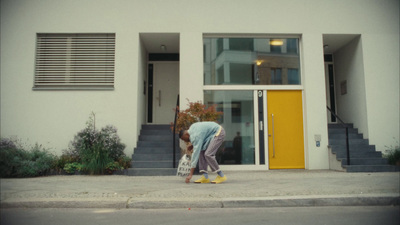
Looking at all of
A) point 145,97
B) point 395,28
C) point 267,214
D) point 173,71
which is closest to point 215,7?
point 173,71

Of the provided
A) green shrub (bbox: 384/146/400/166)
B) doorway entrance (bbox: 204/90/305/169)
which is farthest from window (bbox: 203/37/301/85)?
green shrub (bbox: 384/146/400/166)

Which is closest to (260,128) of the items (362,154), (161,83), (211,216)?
(362,154)

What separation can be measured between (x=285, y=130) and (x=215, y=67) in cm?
292

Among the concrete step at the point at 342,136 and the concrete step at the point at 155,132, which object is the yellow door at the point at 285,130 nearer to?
the concrete step at the point at 342,136

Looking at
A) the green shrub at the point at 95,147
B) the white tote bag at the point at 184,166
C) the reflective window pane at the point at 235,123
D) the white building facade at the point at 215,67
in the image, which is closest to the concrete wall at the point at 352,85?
the white building facade at the point at 215,67

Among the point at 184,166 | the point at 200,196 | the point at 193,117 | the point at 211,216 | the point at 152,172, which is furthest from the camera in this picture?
the point at 193,117

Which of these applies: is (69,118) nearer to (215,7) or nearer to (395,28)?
(215,7)

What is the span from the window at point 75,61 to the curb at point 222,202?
5474 mm

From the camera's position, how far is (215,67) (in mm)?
10070

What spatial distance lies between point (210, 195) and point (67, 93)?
649 cm

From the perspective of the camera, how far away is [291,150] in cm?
995

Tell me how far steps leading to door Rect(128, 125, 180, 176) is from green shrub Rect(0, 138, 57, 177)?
2.26 m

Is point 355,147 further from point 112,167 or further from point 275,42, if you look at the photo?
point 112,167

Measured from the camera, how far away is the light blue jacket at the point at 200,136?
636 cm
